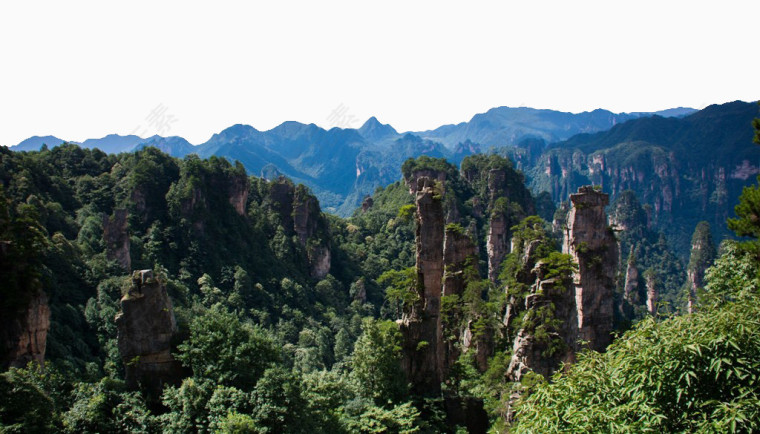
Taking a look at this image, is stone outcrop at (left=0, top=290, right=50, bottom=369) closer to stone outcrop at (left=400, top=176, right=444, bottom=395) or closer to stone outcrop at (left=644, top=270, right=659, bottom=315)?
stone outcrop at (left=400, top=176, right=444, bottom=395)

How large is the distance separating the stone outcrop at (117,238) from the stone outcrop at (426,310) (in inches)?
1413

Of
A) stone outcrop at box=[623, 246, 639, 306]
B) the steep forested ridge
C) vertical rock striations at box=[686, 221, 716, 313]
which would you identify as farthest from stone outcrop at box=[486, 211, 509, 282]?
vertical rock striations at box=[686, 221, 716, 313]

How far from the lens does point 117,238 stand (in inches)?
1954

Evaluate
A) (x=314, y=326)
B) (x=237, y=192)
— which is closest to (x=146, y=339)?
(x=314, y=326)

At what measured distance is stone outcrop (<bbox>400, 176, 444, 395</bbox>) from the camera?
80.6 feet

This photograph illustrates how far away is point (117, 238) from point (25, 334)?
104 feet

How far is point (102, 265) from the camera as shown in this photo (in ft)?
153

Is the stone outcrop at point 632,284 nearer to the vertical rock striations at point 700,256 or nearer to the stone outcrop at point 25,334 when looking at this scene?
the vertical rock striations at point 700,256

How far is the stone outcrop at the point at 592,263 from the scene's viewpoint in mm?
32062

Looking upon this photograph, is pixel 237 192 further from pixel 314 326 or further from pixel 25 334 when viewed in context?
pixel 25 334

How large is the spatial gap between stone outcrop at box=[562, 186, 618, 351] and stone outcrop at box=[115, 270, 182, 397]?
24.4 meters

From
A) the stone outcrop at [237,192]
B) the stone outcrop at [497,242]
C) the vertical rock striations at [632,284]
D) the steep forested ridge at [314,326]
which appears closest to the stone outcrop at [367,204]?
the steep forested ridge at [314,326]

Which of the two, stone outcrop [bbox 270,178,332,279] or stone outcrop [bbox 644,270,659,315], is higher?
stone outcrop [bbox 270,178,332,279]

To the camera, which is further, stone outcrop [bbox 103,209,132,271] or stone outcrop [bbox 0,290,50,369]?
stone outcrop [bbox 103,209,132,271]
